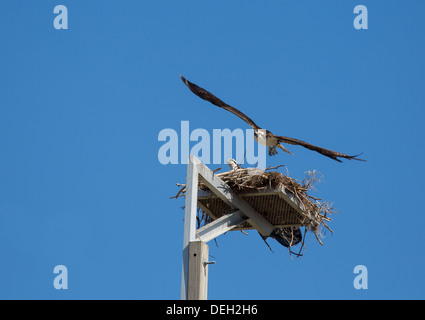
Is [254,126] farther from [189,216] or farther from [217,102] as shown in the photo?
[189,216]

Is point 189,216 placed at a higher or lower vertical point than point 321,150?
lower

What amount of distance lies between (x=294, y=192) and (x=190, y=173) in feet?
6.37

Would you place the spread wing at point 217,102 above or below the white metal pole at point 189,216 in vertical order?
above

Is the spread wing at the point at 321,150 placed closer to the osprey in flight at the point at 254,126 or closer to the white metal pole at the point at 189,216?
the osprey in flight at the point at 254,126

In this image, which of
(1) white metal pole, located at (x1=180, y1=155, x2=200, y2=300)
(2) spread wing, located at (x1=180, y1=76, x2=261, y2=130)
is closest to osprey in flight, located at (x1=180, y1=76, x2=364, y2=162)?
(2) spread wing, located at (x1=180, y1=76, x2=261, y2=130)


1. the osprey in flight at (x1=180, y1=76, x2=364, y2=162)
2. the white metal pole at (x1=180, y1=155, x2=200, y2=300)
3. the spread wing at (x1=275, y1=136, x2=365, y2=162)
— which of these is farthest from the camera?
the osprey in flight at (x1=180, y1=76, x2=364, y2=162)

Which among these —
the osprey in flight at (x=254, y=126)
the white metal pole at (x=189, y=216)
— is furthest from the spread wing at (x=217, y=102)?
the white metal pole at (x=189, y=216)

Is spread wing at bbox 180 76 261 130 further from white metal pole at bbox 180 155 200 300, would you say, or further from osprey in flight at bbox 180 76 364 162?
white metal pole at bbox 180 155 200 300

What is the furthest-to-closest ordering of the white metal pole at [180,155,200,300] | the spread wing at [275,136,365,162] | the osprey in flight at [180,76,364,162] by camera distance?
1. the osprey in flight at [180,76,364,162]
2. the spread wing at [275,136,365,162]
3. the white metal pole at [180,155,200,300]

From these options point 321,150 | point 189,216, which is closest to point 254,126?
point 321,150

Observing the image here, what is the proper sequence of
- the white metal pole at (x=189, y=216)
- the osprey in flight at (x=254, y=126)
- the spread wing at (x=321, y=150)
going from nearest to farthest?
the white metal pole at (x=189, y=216) → the spread wing at (x=321, y=150) → the osprey in flight at (x=254, y=126)
